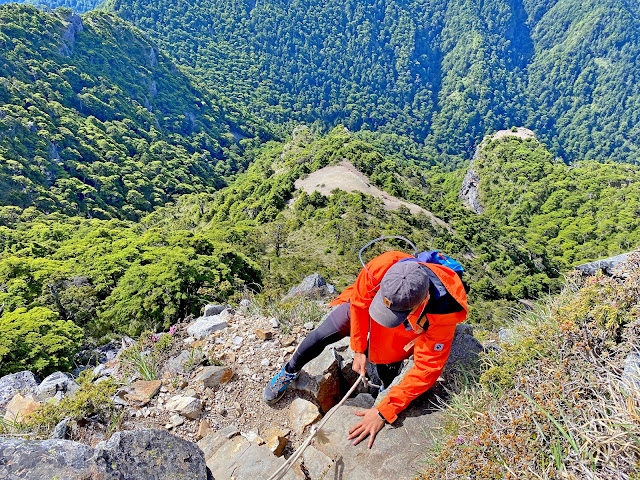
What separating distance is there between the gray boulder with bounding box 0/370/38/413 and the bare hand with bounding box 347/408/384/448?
5912mm

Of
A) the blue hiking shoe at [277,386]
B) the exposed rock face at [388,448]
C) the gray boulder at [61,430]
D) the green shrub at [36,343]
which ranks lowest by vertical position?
the green shrub at [36,343]

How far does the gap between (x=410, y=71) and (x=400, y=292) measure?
201 meters

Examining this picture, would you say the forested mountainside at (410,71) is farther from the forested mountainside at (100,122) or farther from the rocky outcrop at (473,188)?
the rocky outcrop at (473,188)

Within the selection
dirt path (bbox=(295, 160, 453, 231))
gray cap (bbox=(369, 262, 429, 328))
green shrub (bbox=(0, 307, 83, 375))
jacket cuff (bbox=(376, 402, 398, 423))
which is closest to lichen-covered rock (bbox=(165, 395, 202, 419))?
jacket cuff (bbox=(376, 402, 398, 423))

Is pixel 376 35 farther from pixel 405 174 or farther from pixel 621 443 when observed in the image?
pixel 621 443

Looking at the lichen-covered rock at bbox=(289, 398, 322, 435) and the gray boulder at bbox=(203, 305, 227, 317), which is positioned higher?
the lichen-covered rock at bbox=(289, 398, 322, 435)

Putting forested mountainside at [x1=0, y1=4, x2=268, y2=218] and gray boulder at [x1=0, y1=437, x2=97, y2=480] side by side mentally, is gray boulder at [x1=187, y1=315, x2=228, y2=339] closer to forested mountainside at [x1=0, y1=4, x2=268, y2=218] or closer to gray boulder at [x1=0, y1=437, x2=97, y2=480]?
gray boulder at [x1=0, y1=437, x2=97, y2=480]

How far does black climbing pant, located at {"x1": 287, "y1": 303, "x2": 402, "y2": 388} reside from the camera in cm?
381

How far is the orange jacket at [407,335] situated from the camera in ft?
9.75

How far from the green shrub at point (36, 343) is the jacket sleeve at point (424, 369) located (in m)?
10.9

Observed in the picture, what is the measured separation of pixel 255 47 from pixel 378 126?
6662 cm

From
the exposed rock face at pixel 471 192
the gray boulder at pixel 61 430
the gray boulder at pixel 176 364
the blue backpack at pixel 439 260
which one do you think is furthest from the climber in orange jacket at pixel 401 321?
the exposed rock face at pixel 471 192

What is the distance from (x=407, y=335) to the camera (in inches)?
137

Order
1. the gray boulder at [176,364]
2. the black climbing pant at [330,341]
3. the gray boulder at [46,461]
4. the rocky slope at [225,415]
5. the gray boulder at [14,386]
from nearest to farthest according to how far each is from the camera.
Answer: the gray boulder at [46,461] < the rocky slope at [225,415] < the black climbing pant at [330,341] < the gray boulder at [176,364] < the gray boulder at [14,386]
